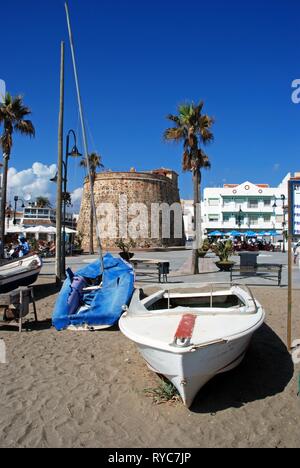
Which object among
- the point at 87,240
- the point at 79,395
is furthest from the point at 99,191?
the point at 79,395

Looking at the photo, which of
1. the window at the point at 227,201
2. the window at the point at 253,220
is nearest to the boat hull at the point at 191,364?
the window at the point at 227,201

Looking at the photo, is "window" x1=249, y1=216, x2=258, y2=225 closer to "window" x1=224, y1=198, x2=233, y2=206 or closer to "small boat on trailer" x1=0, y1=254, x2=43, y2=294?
"window" x1=224, y1=198, x2=233, y2=206

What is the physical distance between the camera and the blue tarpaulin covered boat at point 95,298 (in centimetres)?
770

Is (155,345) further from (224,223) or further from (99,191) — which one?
(224,223)

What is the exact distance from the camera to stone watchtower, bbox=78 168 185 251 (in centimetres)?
4297

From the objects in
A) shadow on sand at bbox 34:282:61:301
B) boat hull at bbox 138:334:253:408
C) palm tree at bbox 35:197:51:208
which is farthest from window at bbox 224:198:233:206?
boat hull at bbox 138:334:253:408

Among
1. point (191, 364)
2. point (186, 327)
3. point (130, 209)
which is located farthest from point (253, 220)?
point (191, 364)

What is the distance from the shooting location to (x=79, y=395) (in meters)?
4.75

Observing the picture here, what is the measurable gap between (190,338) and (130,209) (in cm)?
4037

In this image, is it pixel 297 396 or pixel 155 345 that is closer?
pixel 155 345

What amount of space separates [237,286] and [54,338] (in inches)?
136

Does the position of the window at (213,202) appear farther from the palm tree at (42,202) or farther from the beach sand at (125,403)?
the beach sand at (125,403)

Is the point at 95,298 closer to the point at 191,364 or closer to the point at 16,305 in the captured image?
the point at 16,305

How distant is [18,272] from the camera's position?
10898mm
